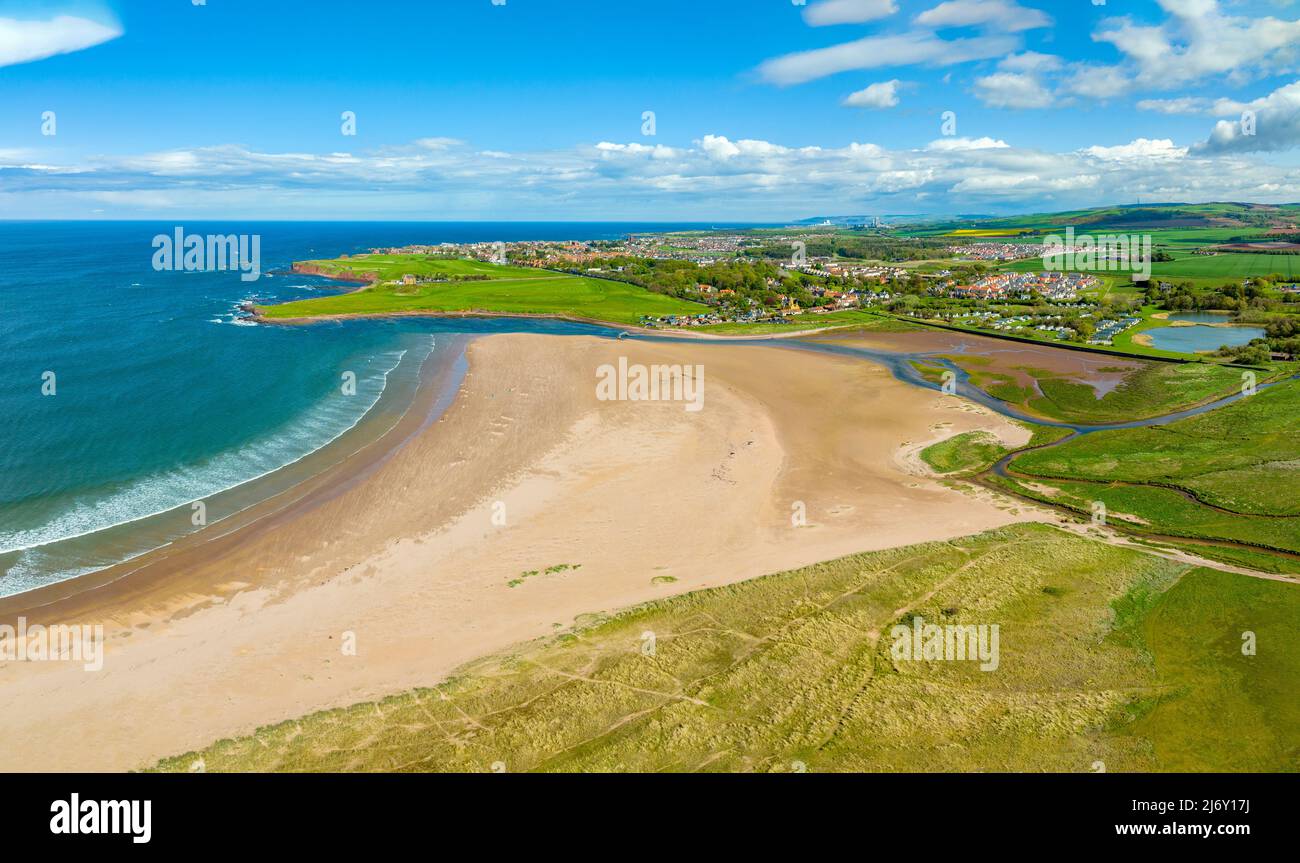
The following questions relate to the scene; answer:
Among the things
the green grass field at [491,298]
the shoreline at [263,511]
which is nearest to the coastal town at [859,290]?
the green grass field at [491,298]

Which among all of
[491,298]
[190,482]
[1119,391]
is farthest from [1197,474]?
[491,298]

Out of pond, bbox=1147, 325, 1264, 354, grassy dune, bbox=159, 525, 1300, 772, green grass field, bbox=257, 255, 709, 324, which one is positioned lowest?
grassy dune, bbox=159, 525, 1300, 772

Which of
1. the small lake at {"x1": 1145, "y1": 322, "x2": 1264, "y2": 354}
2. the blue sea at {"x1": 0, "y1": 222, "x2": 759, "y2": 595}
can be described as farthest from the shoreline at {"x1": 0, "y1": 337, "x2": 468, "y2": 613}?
the small lake at {"x1": 1145, "y1": 322, "x2": 1264, "y2": 354}

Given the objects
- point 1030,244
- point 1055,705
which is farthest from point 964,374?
point 1030,244

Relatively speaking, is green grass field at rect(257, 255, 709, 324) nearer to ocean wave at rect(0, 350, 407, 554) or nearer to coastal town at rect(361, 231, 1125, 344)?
coastal town at rect(361, 231, 1125, 344)

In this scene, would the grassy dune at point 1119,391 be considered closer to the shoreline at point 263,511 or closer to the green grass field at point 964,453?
the green grass field at point 964,453
